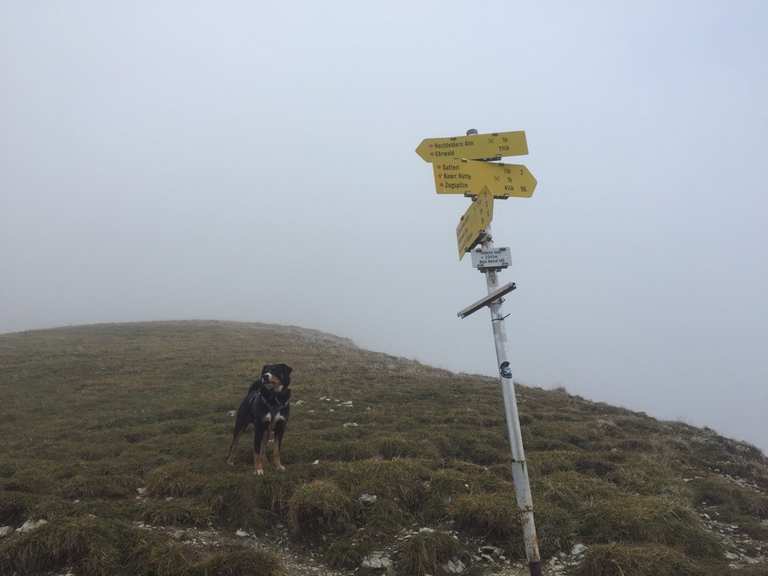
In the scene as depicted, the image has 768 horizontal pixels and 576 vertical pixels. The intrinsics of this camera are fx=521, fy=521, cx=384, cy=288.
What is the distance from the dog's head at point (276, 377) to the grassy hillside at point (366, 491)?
5.45 ft

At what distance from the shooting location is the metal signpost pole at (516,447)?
5.83 meters

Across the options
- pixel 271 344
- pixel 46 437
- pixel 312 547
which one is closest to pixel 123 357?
pixel 271 344

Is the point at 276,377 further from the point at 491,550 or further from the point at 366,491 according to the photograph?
the point at 491,550

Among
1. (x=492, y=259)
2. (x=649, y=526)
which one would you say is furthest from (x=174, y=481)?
(x=649, y=526)

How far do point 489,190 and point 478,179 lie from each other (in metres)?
0.24

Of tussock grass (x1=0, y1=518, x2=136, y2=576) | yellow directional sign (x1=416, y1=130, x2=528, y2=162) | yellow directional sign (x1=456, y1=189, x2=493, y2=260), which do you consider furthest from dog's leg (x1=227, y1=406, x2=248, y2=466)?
yellow directional sign (x1=416, y1=130, x2=528, y2=162)

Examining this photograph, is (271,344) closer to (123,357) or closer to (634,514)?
(123,357)

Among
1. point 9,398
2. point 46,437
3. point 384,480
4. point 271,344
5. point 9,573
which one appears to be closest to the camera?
point 9,573

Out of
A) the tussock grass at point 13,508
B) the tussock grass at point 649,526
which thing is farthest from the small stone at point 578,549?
the tussock grass at point 13,508

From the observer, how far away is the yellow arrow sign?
633 cm

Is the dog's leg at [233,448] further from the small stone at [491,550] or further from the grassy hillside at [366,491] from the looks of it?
the small stone at [491,550]

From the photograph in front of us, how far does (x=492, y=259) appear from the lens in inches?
244

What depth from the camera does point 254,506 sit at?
873 cm

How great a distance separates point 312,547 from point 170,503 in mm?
2583
